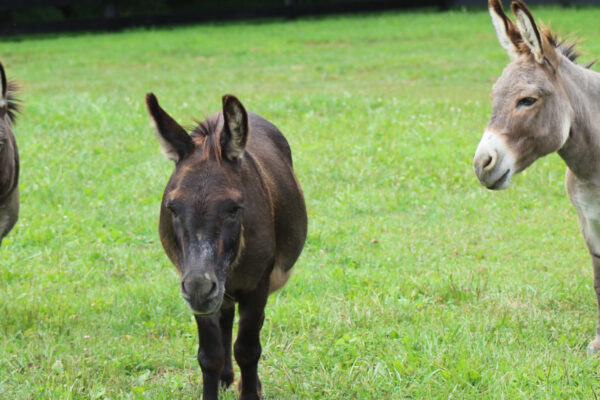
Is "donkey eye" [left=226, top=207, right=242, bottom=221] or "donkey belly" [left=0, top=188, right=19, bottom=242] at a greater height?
"donkey eye" [left=226, top=207, right=242, bottom=221]

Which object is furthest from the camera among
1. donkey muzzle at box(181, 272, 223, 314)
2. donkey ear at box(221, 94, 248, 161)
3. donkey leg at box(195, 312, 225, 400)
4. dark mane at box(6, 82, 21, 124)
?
dark mane at box(6, 82, 21, 124)

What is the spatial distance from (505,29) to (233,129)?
178 cm

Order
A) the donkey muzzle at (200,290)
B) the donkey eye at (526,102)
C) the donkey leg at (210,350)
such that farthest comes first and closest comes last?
the donkey eye at (526,102) < the donkey leg at (210,350) < the donkey muzzle at (200,290)

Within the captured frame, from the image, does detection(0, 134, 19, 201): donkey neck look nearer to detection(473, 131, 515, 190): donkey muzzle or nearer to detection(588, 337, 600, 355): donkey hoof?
detection(473, 131, 515, 190): donkey muzzle

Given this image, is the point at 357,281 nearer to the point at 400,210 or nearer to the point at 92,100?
the point at 400,210

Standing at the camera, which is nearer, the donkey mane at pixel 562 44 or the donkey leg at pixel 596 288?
the donkey mane at pixel 562 44

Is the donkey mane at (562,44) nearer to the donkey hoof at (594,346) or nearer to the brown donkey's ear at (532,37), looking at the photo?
the brown donkey's ear at (532,37)

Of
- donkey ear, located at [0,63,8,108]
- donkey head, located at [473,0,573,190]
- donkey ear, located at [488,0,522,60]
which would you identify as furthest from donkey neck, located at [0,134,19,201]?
donkey ear, located at [488,0,522,60]

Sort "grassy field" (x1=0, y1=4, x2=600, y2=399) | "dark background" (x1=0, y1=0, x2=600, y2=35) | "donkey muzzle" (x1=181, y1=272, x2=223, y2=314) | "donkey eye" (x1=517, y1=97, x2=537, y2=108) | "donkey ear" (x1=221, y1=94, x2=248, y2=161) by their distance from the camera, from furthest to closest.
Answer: "dark background" (x1=0, y1=0, x2=600, y2=35), "grassy field" (x1=0, y1=4, x2=600, y2=399), "donkey eye" (x1=517, y1=97, x2=537, y2=108), "donkey ear" (x1=221, y1=94, x2=248, y2=161), "donkey muzzle" (x1=181, y1=272, x2=223, y2=314)

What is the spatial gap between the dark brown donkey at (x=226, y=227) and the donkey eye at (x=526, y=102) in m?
1.41

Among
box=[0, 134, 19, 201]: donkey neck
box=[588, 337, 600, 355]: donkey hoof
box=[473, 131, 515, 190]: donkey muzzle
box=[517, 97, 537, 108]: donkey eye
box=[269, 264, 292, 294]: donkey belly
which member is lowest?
box=[588, 337, 600, 355]: donkey hoof

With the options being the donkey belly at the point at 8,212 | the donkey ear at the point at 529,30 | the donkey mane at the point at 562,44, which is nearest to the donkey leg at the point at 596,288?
the donkey mane at the point at 562,44

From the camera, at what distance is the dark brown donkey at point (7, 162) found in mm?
4922

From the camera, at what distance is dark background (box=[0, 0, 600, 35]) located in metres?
25.1
